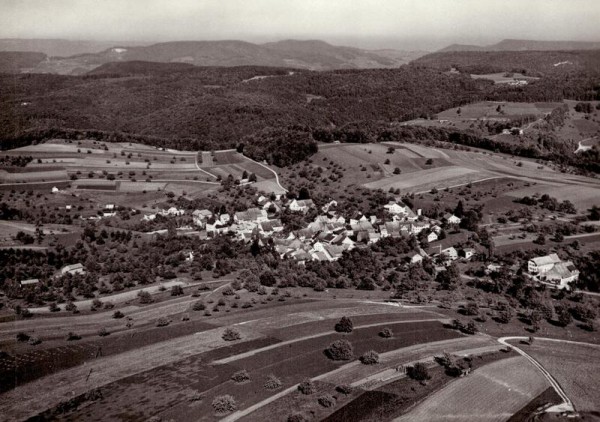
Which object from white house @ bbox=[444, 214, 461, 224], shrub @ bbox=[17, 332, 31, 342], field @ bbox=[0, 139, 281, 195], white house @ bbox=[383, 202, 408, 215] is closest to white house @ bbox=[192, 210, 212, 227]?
field @ bbox=[0, 139, 281, 195]

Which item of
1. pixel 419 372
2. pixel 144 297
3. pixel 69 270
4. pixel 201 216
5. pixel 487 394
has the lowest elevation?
pixel 69 270

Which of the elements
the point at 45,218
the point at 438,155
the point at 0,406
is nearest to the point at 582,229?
the point at 438,155

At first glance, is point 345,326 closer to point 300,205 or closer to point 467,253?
point 467,253

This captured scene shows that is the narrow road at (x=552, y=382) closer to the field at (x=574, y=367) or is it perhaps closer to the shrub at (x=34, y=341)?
the field at (x=574, y=367)

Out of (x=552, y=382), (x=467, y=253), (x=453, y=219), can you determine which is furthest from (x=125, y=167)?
(x=552, y=382)

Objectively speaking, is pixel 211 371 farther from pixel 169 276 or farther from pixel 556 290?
pixel 556 290

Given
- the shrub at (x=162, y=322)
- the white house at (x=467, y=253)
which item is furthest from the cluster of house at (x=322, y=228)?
the shrub at (x=162, y=322)
